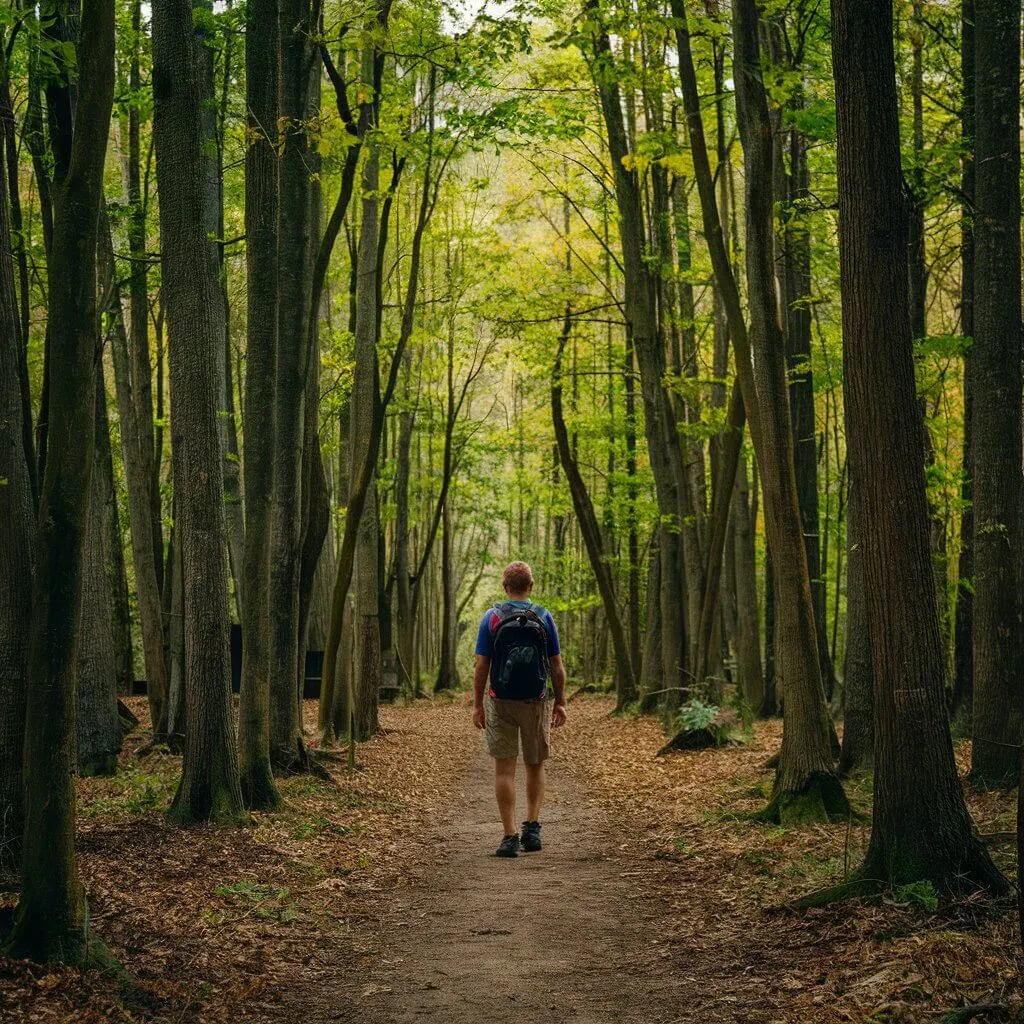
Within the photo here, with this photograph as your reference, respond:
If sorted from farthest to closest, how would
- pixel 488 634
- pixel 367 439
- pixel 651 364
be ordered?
1. pixel 651 364
2. pixel 367 439
3. pixel 488 634

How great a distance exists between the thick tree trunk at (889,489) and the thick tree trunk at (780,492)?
269 cm

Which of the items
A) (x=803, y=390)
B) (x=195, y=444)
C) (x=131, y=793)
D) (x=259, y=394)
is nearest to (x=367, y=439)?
(x=259, y=394)

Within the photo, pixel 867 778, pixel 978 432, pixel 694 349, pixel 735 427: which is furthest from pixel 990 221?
pixel 694 349

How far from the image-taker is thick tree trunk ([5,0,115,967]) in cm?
447

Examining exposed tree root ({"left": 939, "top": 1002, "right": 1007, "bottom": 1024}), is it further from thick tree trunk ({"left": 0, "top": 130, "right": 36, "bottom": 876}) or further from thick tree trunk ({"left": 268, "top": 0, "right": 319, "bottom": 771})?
thick tree trunk ({"left": 268, "top": 0, "right": 319, "bottom": 771})

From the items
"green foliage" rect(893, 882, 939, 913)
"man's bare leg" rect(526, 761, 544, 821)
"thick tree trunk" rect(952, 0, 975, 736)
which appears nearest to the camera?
"green foliage" rect(893, 882, 939, 913)

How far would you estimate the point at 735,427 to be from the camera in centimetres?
1259

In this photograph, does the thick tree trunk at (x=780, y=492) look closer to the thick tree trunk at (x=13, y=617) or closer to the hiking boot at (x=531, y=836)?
the hiking boot at (x=531, y=836)

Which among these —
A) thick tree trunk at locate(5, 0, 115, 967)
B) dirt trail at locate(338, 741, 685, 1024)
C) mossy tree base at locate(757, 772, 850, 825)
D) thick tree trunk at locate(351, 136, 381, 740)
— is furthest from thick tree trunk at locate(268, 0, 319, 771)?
thick tree trunk at locate(5, 0, 115, 967)

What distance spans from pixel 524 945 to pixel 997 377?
22.6 ft

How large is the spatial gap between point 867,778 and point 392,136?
760 centimetres

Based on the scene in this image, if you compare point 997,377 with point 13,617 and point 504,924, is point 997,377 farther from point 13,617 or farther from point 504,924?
point 13,617

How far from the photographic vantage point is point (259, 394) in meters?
9.30

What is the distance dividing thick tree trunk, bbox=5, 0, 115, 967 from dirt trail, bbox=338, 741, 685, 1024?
1371mm
